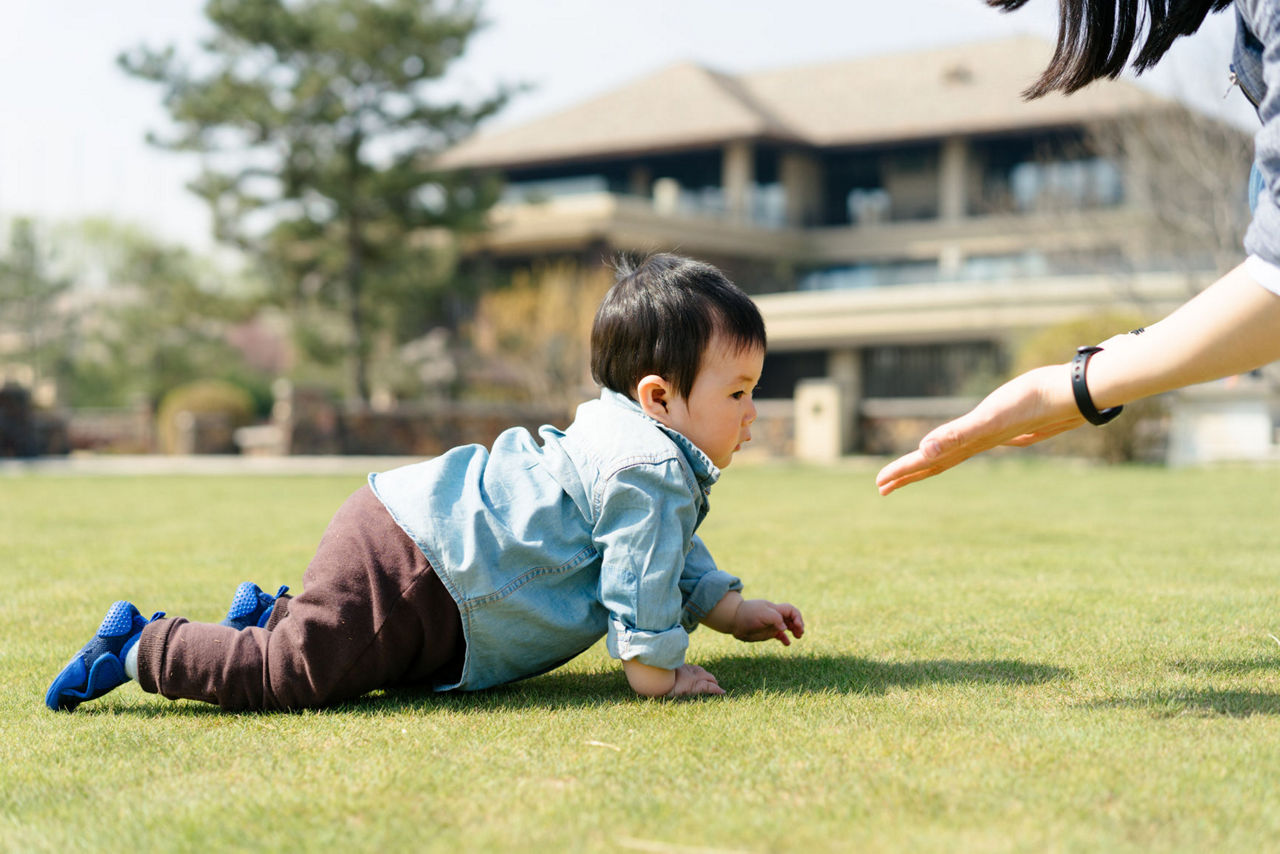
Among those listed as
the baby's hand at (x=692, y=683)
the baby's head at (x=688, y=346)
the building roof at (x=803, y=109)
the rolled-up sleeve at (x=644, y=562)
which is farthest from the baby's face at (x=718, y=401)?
the building roof at (x=803, y=109)

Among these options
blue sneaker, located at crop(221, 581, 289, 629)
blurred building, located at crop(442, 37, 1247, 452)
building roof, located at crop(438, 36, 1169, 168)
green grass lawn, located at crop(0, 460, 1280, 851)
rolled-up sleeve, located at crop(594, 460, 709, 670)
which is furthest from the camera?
building roof, located at crop(438, 36, 1169, 168)

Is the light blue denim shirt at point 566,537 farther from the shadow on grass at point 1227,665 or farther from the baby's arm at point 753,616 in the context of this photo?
the shadow on grass at point 1227,665

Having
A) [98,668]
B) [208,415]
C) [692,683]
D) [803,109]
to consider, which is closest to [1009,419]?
[692,683]

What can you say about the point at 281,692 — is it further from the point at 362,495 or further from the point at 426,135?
the point at 426,135

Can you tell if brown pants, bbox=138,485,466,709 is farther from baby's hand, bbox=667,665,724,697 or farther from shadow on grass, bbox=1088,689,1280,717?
shadow on grass, bbox=1088,689,1280,717

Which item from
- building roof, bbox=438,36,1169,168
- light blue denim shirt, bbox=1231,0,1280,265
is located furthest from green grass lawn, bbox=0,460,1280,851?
building roof, bbox=438,36,1169,168

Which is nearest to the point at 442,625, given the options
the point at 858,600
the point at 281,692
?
the point at 281,692

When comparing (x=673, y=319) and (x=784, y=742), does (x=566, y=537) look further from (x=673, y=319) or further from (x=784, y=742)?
(x=784, y=742)

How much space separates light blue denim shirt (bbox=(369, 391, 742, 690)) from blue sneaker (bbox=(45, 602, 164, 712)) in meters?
0.59

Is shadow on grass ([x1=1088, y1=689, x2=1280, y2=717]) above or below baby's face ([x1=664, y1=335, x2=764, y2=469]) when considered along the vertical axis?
below

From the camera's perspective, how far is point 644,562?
2.49 metres

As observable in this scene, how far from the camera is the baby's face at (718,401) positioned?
2.64 m

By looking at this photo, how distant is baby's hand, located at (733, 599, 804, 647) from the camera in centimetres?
287

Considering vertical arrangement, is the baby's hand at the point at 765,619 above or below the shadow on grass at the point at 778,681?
above
